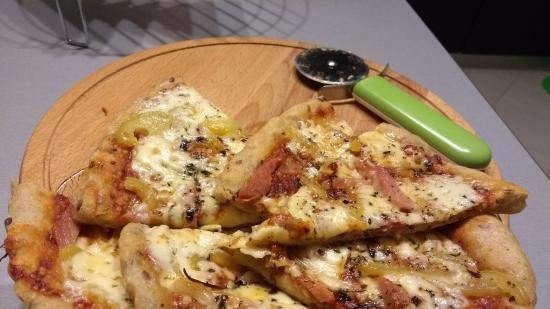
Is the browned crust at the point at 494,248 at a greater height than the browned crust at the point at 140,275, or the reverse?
the browned crust at the point at 494,248

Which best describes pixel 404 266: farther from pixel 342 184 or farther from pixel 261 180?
pixel 261 180

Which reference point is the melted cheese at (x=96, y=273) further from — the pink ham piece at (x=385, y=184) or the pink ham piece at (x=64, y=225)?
the pink ham piece at (x=385, y=184)

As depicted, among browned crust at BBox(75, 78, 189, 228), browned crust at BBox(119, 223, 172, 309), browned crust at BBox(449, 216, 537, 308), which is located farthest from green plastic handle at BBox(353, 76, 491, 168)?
browned crust at BBox(119, 223, 172, 309)

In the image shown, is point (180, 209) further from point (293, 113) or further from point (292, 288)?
point (293, 113)

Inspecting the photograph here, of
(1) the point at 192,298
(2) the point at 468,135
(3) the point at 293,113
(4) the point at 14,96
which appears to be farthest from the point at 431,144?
(4) the point at 14,96

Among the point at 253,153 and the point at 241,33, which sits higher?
the point at 253,153

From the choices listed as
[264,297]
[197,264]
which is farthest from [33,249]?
→ [264,297]

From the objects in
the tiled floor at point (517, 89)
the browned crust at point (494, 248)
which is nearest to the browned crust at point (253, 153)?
the browned crust at point (494, 248)

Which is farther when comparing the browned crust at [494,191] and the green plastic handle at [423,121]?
the green plastic handle at [423,121]
